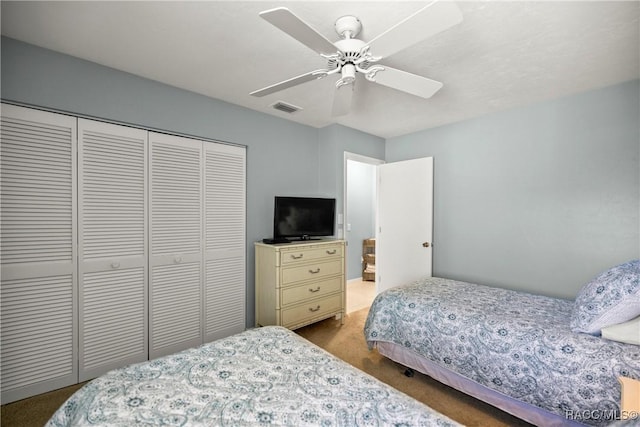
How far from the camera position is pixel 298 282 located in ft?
9.59

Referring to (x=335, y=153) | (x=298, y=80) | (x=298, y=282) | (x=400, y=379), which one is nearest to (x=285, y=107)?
(x=335, y=153)

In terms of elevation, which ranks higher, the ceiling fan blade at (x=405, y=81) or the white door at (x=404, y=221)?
the ceiling fan blade at (x=405, y=81)

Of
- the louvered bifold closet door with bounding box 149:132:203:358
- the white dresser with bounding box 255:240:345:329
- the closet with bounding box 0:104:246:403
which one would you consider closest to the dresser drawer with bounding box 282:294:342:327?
the white dresser with bounding box 255:240:345:329

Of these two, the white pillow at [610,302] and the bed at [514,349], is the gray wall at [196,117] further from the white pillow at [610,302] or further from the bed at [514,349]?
the white pillow at [610,302]

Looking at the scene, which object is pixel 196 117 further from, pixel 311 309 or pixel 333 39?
pixel 311 309

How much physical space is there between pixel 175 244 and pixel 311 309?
1547 mm

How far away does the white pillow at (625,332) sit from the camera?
1.50 meters

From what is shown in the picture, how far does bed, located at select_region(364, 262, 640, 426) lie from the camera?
1.47m

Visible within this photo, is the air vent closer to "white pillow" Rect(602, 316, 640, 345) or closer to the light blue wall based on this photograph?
the light blue wall

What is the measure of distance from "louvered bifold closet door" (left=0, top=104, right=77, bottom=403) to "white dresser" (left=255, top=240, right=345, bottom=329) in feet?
4.97

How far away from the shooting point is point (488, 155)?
3152 mm

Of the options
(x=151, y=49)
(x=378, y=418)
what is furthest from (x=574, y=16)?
(x=151, y=49)

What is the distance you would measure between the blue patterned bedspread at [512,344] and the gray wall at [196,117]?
65.8 inches

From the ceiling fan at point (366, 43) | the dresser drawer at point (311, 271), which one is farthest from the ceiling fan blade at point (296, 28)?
the dresser drawer at point (311, 271)
